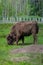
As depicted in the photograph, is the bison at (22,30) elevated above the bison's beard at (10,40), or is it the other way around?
the bison at (22,30)

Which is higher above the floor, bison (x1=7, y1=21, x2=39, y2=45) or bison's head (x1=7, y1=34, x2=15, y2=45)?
bison (x1=7, y1=21, x2=39, y2=45)

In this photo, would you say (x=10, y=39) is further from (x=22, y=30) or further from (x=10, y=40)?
(x=22, y=30)

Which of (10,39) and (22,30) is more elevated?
(22,30)

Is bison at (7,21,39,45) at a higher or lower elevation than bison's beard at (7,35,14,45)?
higher

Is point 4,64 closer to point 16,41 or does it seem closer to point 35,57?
point 35,57

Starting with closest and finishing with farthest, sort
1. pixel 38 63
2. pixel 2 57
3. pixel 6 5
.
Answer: pixel 38 63 → pixel 2 57 → pixel 6 5

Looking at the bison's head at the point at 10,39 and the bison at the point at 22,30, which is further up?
the bison at the point at 22,30

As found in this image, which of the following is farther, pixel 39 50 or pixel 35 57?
pixel 39 50

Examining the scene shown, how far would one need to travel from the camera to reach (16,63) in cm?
1252

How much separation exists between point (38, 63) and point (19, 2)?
79941 millimetres

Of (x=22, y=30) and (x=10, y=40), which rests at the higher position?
(x=22, y=30)

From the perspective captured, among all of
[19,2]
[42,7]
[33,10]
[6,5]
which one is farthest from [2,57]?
[19,2]

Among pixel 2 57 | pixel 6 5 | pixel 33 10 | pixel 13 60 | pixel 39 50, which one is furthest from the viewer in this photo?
pixel 6 5

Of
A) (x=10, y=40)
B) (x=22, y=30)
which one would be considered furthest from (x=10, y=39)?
(x=22, y=30)
